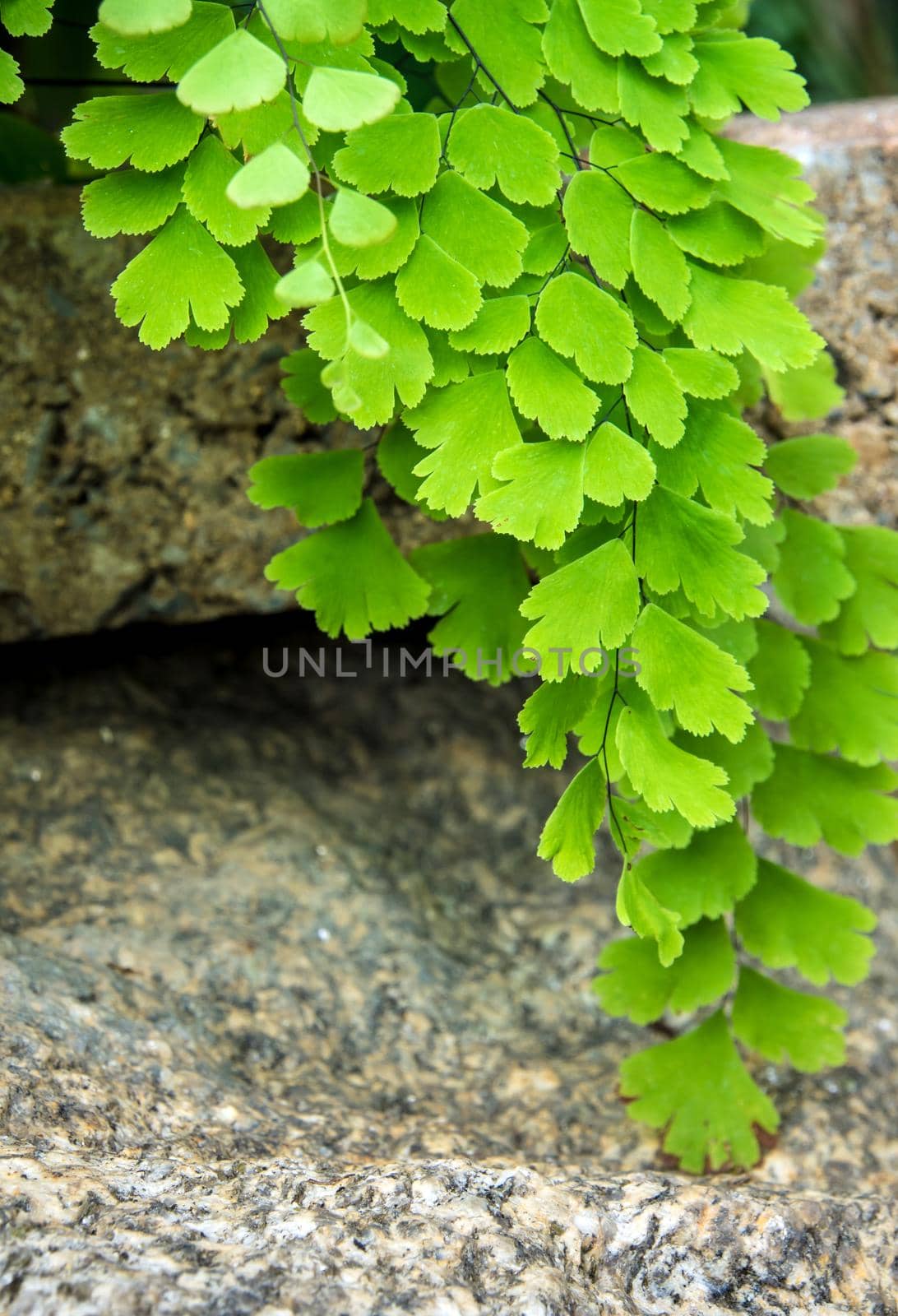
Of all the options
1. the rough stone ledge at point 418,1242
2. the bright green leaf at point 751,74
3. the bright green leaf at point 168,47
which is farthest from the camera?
the bright green leaf at point 751,74

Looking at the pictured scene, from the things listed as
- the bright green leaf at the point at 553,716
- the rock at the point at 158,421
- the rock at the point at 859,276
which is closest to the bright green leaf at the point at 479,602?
the bright green leaf at the point at 553,716

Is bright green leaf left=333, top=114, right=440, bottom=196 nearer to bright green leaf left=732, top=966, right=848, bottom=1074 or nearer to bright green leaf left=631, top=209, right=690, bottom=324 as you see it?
bright green leaf left=631, top=209, right=690, bottom=324

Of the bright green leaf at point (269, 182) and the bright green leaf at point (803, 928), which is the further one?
the bright green leaf at point (803, 928)

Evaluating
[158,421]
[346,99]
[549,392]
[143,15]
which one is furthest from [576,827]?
[158,421]

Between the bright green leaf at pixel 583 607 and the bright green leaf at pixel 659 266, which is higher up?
the bright green leaf at pixel 659 266

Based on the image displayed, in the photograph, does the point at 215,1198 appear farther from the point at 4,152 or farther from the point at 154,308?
the point at 4,152

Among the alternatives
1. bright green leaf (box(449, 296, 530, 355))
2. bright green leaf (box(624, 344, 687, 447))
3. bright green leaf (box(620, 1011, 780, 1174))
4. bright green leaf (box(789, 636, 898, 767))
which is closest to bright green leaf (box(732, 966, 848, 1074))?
bright green leaf (box(620, 1011, 780, 1174))

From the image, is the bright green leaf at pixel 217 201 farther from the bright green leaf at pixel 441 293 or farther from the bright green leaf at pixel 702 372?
the bright green leaf at pixel 702 372
